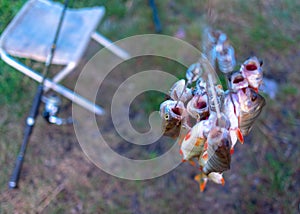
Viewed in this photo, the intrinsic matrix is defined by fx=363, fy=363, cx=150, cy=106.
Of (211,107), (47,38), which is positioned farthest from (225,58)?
(47,38)

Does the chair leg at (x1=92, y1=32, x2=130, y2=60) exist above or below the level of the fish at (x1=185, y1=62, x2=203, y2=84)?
below

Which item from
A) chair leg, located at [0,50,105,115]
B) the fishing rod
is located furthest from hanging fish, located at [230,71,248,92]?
chair leg, located at [0,50,105,115]

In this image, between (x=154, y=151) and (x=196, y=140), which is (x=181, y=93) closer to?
(x=196, y=140)

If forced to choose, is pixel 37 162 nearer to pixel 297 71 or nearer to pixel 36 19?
pixel 36 19

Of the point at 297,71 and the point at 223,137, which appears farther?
the point at 297,71

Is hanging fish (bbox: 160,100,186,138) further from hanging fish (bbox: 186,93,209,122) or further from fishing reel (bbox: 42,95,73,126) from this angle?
fishing reel (bbox: 42,95,73,126)

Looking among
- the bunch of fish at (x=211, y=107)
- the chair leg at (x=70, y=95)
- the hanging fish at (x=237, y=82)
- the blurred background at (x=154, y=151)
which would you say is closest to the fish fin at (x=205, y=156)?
the bunch of fish at (x=211, y=107)

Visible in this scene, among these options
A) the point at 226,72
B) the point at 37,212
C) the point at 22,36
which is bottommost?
the point at 37,212

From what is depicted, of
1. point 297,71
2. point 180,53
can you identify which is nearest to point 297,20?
point 297,71
